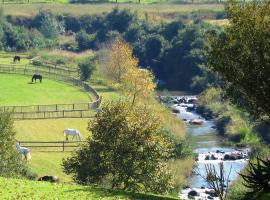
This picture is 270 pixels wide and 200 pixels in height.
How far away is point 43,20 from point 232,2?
126519 millimetres

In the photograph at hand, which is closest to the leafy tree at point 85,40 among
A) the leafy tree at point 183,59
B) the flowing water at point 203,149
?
the leafy tree at point 183,59

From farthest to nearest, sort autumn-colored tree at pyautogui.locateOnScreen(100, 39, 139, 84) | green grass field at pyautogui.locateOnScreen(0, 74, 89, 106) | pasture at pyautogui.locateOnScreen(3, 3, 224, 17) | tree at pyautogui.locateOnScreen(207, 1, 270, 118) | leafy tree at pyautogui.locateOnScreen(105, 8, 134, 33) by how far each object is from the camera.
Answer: pasture at pyautogui.locateOnScreen(3, 3, 224, 17)
leafy tree at pyautogui.locateOnScreen(105, 8, 134, 33)
autumn-colored tree at pyautogui.locateOnScreen(100, 39, 139, 84)
green grass field at pyautogui.locateOnScreen(0, 74, 89, 106)
tree at pyautogui.locateOnScreen(207, 1, 270, 118)

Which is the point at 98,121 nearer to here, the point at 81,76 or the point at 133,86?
the point at 133,86

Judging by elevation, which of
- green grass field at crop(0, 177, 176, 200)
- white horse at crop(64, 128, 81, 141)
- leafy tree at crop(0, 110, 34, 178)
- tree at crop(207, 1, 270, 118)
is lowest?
white horse at crop(64, 128, 81, 141)

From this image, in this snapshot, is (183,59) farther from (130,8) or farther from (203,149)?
(203,149)

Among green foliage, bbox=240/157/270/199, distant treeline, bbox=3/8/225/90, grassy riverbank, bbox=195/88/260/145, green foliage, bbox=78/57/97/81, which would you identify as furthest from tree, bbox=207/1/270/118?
distant treeline, bbox=3/8/225/90

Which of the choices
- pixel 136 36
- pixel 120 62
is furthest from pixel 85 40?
pixel 120 62

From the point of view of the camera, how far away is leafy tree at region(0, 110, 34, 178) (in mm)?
38688

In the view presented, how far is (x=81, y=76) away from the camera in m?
102

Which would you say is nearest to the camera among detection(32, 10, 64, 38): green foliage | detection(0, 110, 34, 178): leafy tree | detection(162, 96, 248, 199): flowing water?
detection(0, 110, 34, 178): leafy tree

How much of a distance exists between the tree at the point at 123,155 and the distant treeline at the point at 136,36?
6675 cm

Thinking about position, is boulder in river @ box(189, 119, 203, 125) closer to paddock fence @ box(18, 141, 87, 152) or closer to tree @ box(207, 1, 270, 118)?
paddock fence @ box(18, 141, 87, 152)

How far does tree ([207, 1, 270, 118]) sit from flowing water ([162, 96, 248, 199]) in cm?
2343

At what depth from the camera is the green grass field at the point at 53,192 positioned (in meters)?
26.9
